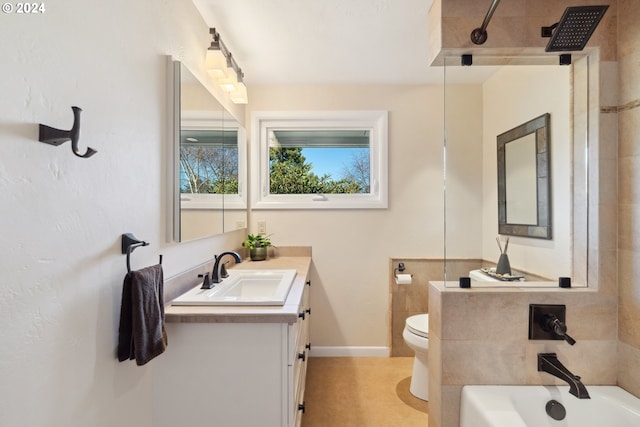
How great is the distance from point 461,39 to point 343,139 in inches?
59.6

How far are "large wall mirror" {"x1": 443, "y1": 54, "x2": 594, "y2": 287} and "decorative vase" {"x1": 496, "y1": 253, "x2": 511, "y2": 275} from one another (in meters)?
0.02

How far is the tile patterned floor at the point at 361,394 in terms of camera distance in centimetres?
196

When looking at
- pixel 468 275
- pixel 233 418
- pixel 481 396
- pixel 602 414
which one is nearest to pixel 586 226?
pixel 468 275

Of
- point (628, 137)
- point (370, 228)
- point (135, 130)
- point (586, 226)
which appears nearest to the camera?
point (135, 130)

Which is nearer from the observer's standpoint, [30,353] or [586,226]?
[30,353]

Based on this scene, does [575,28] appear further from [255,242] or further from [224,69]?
[255,242]

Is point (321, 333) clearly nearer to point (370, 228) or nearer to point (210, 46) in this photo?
point (370, 228)

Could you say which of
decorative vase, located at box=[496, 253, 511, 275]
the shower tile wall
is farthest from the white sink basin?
the shower tile wall

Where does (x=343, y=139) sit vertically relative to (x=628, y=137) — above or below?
above

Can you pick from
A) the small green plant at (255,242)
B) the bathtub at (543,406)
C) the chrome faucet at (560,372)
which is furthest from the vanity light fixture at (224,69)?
the chrome faucet at (560,372)

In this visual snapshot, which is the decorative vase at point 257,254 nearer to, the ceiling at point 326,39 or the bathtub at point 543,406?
the ceiling at point 326,39

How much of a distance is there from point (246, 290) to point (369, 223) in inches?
49.7

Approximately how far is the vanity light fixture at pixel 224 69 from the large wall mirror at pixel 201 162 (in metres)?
0.15

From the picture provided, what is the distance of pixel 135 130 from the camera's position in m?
1.19
